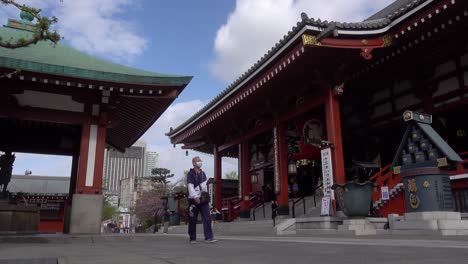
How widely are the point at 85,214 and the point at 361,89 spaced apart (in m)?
10.00

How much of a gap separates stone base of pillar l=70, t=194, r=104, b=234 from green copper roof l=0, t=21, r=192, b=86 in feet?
11.0

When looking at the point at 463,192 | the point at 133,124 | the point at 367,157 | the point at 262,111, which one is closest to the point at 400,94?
the point at 367,157

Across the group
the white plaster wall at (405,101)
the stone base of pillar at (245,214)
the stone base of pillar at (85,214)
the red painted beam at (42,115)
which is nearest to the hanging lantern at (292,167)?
the stone base of pillar at (245,214)

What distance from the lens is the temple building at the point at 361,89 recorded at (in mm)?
9320

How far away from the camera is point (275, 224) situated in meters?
11.3

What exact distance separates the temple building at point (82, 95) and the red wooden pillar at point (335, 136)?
4.27 m

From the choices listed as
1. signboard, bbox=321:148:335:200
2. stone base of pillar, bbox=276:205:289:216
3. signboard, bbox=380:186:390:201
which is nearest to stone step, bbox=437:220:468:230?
signboard, bbox=380:186:390:201

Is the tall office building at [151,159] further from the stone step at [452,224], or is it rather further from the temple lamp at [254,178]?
the stone step at [452,224]

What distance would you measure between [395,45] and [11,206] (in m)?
11.9

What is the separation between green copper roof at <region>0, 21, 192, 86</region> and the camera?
9086 millimetres

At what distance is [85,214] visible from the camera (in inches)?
394

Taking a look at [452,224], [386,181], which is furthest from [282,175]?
[452,224]

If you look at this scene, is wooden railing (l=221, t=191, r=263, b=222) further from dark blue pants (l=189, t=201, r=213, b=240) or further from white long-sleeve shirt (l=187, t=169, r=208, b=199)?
white long-sleeve shirt (l=187, t=169, r=208, b=199)

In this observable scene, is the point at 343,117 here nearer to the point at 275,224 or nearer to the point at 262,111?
the point at 262,111
